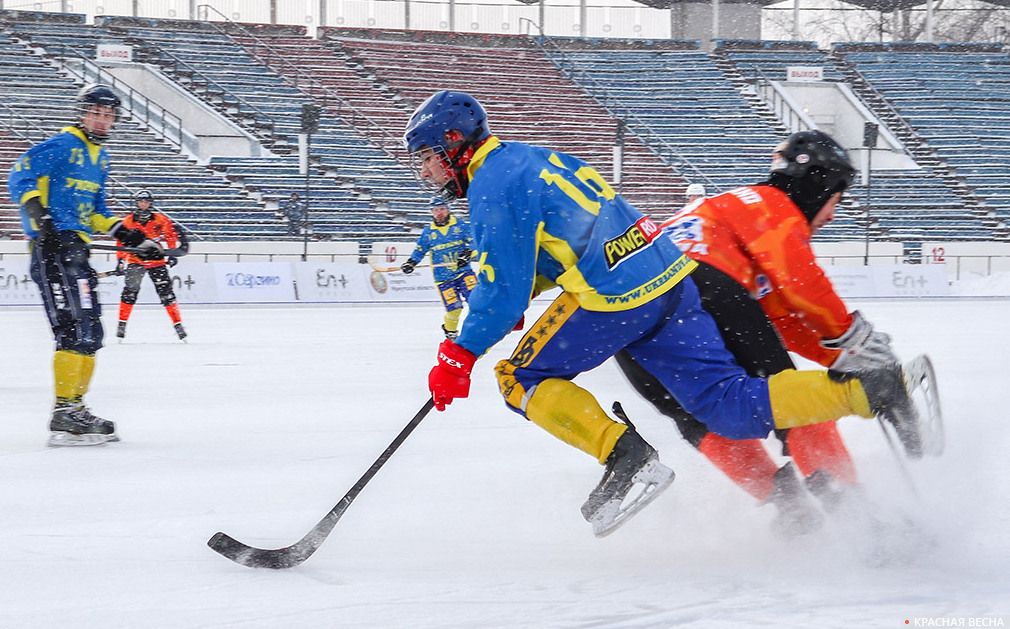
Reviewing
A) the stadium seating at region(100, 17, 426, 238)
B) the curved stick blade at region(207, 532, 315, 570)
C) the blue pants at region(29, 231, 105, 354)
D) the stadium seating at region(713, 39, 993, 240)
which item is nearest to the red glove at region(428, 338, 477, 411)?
the curved stick blade at region(207, 532, 315, 570)

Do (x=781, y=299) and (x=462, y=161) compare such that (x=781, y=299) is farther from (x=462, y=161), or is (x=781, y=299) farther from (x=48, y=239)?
(x=48, y=239)

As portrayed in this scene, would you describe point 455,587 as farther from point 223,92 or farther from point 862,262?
point 223,92

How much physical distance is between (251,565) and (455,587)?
2.02 ft

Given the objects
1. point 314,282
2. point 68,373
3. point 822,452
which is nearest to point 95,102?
point 68,373

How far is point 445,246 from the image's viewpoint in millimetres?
13062

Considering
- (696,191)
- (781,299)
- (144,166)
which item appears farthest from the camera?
(144,166)

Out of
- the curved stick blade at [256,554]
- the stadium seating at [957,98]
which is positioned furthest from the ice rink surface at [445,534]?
the stadium seating at [957,98]

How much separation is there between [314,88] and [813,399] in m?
29.3

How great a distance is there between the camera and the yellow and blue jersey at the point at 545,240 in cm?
339

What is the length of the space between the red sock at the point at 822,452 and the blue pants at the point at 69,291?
347 centimetres

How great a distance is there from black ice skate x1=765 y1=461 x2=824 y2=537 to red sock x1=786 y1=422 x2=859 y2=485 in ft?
0.18

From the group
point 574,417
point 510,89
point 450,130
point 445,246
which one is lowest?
point 445,246

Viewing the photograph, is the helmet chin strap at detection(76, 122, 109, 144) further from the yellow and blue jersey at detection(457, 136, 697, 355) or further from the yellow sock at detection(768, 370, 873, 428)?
the yellow sock at detection(768, 370, 873, 428)

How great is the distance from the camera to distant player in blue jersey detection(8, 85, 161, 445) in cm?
580
